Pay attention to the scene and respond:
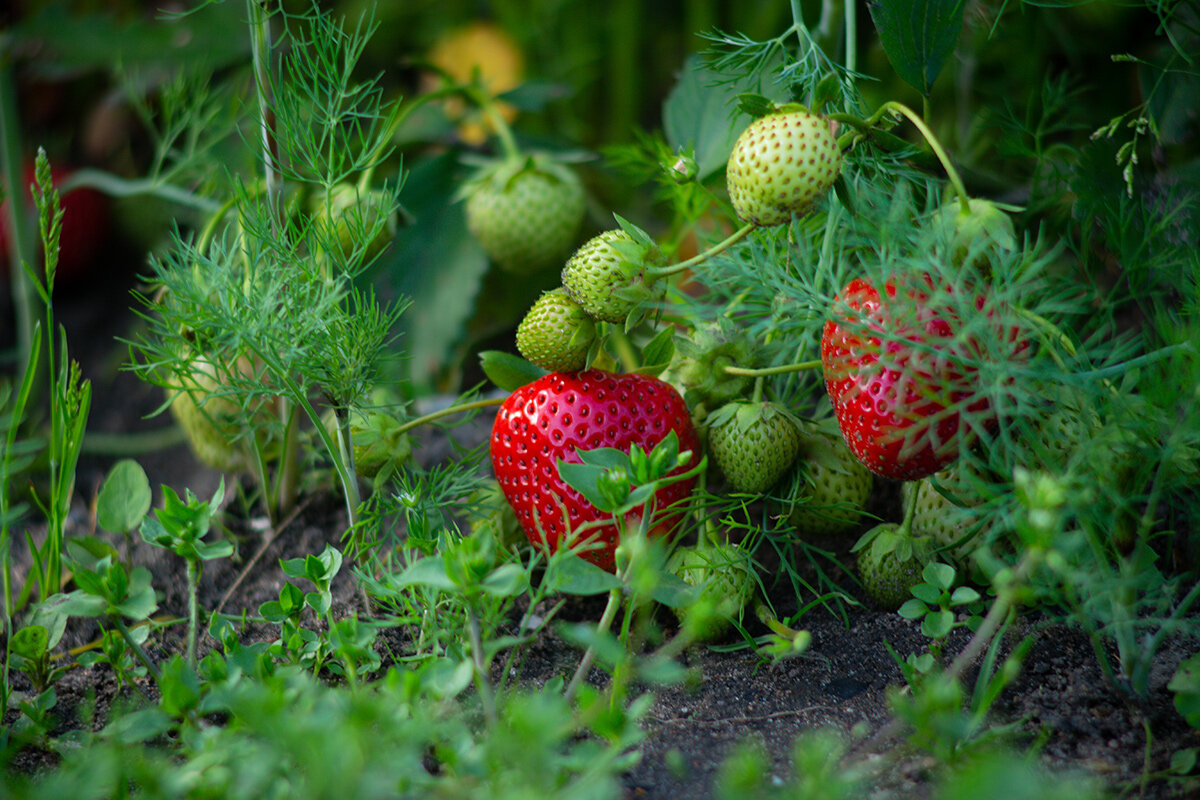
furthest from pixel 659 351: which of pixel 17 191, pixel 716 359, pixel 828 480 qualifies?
pixel 17 191

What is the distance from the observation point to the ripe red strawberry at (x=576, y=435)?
0.72 metres

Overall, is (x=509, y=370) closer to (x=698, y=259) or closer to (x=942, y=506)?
(x=698, y=259)

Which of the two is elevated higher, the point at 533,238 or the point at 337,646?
the point at 533,238

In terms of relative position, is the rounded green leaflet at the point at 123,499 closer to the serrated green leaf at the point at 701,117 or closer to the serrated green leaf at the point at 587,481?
the serrated green leaf at the point at 587,481

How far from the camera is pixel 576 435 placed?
28.5 inches

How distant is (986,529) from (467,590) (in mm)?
411

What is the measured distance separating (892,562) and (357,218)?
1.63ft

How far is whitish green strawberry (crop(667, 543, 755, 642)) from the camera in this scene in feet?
2.25

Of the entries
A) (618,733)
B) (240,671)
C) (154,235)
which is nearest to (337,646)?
(240,671)

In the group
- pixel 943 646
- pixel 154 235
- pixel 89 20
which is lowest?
pixel 943 646

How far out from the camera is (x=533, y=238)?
1.07 metres

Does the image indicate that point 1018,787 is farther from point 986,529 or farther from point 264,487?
point 264,487

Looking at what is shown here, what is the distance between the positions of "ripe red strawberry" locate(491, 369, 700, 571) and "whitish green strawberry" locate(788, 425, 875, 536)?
3.6 inches

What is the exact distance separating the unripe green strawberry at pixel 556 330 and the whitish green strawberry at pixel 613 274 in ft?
0.06
